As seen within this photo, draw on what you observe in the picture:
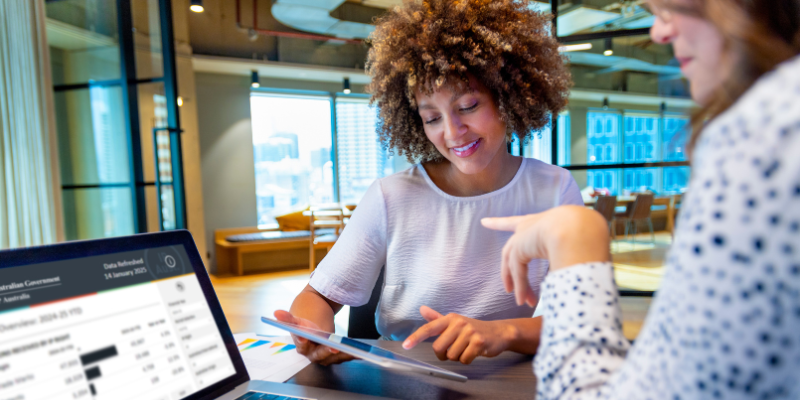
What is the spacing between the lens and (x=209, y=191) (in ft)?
22.0

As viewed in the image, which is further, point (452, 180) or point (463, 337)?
point (452, 180)

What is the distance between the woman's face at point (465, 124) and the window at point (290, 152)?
6.49 metres

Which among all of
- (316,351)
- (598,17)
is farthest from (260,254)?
(316,351)

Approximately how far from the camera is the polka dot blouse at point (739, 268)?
22 centimetres

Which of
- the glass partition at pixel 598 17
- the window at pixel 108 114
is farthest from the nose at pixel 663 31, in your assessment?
the window at pixel 108 114

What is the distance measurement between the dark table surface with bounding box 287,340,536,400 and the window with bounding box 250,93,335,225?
6.79 meters

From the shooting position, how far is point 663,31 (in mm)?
355

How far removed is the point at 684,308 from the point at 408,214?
93 centimetres

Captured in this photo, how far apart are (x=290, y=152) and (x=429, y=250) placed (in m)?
6.66

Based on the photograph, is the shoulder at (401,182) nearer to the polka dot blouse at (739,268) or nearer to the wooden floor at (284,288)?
the wooden floor at (284,288)

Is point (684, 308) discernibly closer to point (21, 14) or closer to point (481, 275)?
point (481, 275)

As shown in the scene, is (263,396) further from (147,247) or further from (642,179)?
(642,179)

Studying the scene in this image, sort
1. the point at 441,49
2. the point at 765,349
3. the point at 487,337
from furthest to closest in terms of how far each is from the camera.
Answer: the point at 441,49
the point at 487,337
the point at 765,349

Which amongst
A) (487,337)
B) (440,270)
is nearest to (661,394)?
(487,337)
